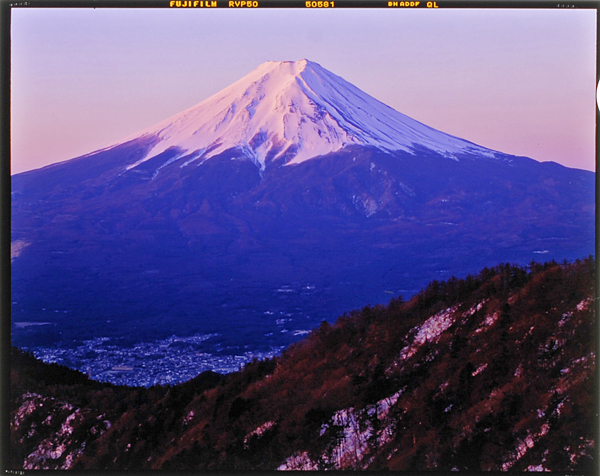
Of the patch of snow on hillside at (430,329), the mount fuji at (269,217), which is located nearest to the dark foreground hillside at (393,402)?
the patch of snow on hillside at (430,329)

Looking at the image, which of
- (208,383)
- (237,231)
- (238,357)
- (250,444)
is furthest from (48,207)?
(250,444)

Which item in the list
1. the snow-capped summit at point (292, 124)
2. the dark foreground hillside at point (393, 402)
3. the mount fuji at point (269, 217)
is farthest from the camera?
the snow-capped summit at point (292, 124)

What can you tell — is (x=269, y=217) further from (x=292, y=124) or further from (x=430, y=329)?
(x=430, y=329)

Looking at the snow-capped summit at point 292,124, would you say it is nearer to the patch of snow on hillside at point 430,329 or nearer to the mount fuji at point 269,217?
the mount fuji at point 269,217

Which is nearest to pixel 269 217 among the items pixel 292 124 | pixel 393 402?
pixel 292 124

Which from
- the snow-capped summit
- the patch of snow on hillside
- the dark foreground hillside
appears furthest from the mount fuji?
the patch of snow on hillside

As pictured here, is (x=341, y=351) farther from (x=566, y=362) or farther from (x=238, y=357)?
(x=238, y=357)

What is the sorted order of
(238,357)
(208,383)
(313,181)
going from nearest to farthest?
(208,383)
(238,357)
(313,181)

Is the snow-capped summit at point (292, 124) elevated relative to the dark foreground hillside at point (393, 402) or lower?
elevated
